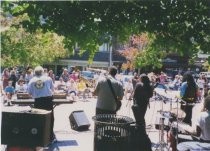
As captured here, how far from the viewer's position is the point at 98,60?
63.7 meters

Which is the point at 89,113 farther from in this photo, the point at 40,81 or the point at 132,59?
the point at 132,59

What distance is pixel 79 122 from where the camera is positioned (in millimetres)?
12922

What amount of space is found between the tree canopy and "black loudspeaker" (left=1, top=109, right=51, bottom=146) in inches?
51.1

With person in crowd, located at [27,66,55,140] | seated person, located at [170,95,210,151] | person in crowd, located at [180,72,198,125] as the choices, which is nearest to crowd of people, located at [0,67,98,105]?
person in crowd, located at [180,72,198,125]

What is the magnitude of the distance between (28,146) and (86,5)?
2.48 m

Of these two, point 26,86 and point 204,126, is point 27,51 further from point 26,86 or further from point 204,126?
point 204,126

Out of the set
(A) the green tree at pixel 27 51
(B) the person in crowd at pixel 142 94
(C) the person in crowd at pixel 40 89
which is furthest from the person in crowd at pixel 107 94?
(A) the green tree at pixel 27 51

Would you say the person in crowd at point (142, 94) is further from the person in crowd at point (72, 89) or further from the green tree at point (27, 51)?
the person in crowd at point (72, 89)

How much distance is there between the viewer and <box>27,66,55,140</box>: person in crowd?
32.3 feet

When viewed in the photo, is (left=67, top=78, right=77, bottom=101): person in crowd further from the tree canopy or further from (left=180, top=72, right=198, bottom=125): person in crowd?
the tree canopy

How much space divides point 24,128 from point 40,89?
8.68ft

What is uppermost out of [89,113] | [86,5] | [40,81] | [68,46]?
[86,5]

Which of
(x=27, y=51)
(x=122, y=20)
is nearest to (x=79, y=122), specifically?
(x=122, y=20)

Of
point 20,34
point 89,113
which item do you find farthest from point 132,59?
point 89,113
